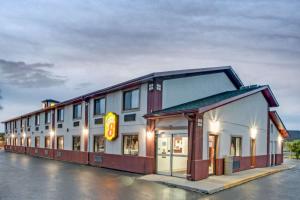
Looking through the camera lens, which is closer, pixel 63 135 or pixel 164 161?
pixel 164 161

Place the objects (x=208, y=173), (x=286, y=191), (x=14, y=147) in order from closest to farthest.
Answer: (x=286, y=191) → (x=208, y=173) → (x=14, y=147)

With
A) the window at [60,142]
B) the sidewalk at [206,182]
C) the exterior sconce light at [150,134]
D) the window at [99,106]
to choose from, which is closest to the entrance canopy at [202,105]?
the exterior sconce light at [150,134]

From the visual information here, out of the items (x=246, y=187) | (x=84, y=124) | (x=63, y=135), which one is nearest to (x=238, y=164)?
(x=246, y=187)

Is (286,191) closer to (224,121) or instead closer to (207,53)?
(224,121)

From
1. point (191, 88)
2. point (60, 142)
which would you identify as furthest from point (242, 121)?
point (60, 142)

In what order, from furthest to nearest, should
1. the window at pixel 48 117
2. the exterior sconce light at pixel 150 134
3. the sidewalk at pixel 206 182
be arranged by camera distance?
the window at pixel 48 117
the exterior sconce light at pixel 150 134
the sidewalk at pixel 206 182

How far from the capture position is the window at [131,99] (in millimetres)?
18172

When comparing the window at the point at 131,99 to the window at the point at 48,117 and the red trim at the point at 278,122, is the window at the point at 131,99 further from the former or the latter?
the window at the point at 48,117

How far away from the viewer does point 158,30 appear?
16.6m

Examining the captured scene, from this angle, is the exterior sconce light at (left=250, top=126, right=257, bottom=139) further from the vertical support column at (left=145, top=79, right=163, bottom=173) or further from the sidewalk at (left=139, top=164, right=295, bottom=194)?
the vertical support column at (left=145, top=79, right=163, bottom=173)

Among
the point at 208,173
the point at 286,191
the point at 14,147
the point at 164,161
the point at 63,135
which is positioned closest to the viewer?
the point at 286,191

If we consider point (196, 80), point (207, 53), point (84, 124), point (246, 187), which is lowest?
point (246, 187)

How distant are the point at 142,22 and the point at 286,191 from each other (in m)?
11.0

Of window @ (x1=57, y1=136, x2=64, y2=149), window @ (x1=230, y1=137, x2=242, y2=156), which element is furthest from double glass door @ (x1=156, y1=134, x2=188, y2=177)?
window @ (x1=57, y1=136, x2=64, y2=149)
